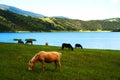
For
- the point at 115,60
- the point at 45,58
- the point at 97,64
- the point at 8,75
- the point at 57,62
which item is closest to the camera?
the point at 8,75

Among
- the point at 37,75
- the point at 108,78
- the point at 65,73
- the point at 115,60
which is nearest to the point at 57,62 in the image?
the point at 65,73

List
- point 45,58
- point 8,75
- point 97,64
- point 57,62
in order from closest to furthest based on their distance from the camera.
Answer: point 8,75
point 45,58
point 57,62
point 97,64

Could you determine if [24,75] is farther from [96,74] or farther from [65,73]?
[96,74]

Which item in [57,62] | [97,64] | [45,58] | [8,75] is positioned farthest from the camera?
[97,64]

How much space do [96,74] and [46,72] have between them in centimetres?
607

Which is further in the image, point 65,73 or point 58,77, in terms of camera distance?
point 65,73

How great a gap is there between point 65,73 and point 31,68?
142 inches

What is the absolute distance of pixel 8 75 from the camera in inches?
834

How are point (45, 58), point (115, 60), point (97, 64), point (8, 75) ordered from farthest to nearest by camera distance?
1. point (115, 60)
2. point (97, 64)
3. point (45, 58)
4. point (8, 75)

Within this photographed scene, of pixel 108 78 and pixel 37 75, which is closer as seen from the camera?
pixel 37 75

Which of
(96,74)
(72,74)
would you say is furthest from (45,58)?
(96,74)

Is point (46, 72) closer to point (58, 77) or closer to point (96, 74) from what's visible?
point (58, 77)

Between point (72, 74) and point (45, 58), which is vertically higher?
point (45, 58)

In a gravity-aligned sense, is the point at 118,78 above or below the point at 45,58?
below
